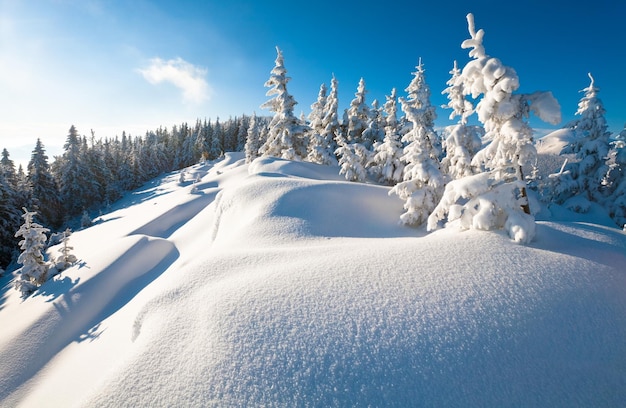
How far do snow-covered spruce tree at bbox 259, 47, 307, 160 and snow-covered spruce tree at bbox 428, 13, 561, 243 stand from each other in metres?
22.3

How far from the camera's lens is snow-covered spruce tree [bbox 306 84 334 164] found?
30.0 metres

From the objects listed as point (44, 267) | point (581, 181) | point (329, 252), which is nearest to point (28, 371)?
point (44, 267)

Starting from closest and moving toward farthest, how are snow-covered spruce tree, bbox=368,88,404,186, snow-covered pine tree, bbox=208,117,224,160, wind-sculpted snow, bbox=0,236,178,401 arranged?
wind-sculpted snow, bbox=0,236,178,401
snow-covered spruce tree, bbox=368,88,404,186
snow-covered pine tree, bbox=208,117,224,160

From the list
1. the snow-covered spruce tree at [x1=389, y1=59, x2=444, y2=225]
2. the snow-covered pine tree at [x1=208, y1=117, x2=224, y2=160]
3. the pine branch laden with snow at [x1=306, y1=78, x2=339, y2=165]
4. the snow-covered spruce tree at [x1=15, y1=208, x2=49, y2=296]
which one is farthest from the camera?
the snow-covered pine tree at [x1=208, y1=117, x2=224, y2=160]

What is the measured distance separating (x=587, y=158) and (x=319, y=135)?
23.3m

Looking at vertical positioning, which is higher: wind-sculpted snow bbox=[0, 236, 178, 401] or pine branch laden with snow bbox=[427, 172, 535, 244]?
pine branch laden with snow bbox=[427, 172, 535, 244]

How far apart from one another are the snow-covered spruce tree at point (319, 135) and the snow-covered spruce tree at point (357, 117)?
3.41 m

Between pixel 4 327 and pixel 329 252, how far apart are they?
48.9 ft

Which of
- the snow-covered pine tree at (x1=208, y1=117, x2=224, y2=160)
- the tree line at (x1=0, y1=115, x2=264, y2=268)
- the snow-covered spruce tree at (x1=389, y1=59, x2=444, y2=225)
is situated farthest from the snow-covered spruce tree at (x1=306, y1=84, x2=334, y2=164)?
the snow-covered pine tree at (x1=208, y1=117, x2=224, y2=160)

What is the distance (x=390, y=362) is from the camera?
3.56m

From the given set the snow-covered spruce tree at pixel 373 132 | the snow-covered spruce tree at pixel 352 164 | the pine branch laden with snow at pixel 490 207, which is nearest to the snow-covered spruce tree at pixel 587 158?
the snow-covered spruce tree at pixel 352 164

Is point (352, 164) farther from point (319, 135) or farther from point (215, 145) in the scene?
point (215, 145)

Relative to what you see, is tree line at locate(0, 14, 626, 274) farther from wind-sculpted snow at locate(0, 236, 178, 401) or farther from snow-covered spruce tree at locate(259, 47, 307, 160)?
wind-sculpted snow at locate(0, 236, 178, 401)

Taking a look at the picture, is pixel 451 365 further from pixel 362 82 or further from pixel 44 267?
pixel 362 82
